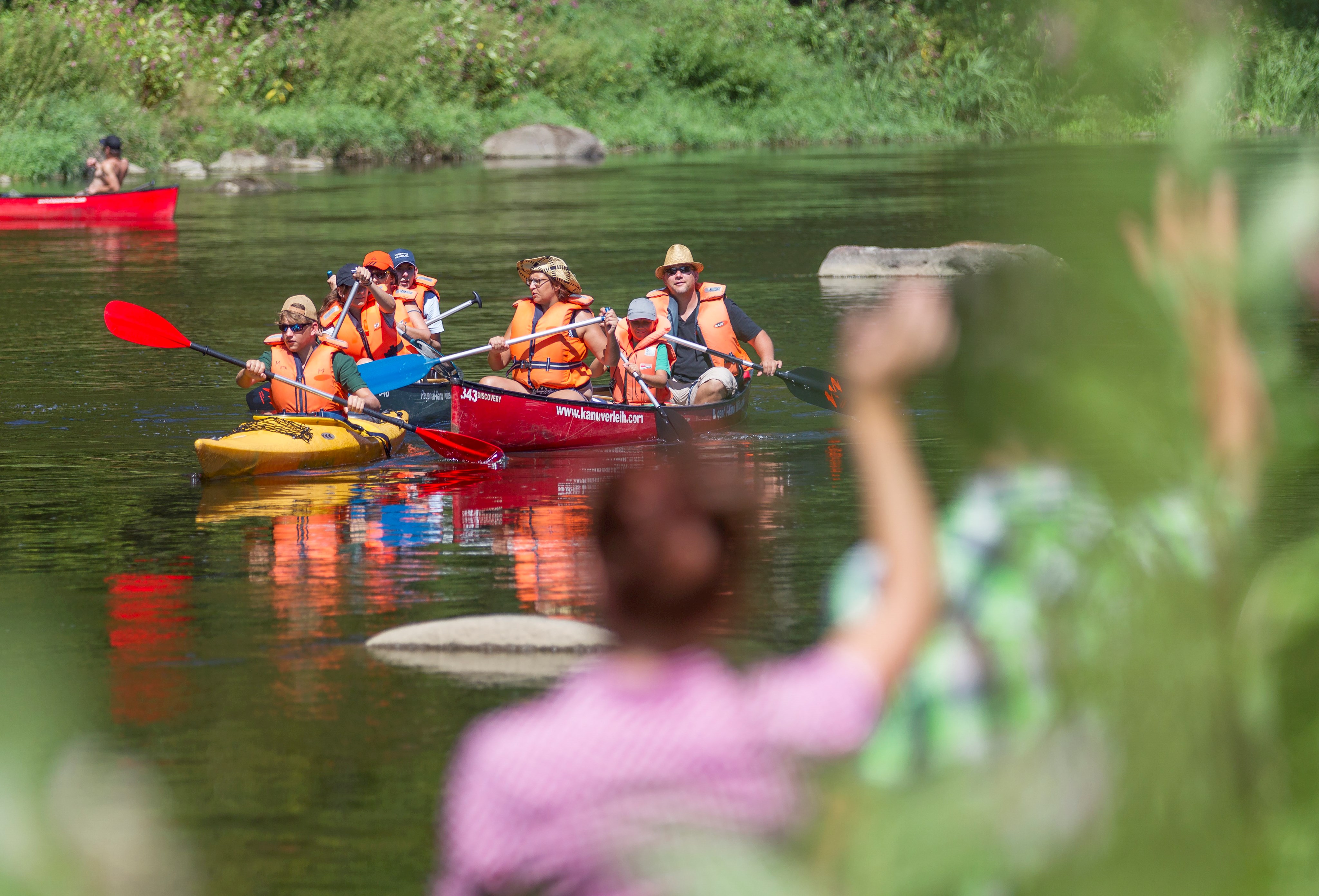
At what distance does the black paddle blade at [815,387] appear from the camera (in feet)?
39.9

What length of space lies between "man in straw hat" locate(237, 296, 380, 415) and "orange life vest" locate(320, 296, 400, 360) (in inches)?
46.3

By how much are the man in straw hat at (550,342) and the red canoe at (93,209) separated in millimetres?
18475

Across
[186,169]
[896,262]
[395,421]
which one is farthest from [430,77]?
[395,421]

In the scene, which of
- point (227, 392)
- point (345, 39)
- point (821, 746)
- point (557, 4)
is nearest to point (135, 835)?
point (821, 746)

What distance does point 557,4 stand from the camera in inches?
2098

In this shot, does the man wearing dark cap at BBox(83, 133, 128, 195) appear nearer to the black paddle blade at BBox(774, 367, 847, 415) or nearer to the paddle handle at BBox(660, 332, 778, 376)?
the paddle handle at BBox(660, 332, 778, 376)

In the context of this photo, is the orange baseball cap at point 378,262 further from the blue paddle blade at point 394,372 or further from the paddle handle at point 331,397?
the paddle handle at point 331,397

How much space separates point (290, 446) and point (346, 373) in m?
0.84

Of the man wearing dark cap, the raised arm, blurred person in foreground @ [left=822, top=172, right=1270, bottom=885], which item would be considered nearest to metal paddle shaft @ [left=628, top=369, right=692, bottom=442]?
the raised arm

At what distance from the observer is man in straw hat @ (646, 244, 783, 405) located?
1184cm

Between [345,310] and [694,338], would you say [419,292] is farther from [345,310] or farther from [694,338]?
[694,338]

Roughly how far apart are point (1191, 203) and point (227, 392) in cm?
1309

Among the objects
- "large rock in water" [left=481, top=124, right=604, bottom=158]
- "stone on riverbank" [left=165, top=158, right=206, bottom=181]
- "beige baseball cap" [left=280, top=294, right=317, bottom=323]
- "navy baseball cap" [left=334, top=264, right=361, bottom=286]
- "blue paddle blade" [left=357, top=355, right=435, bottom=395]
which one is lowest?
"blue paddle blade" [left=357, top=355, right=435, bottom=395]

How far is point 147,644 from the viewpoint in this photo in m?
6.39
